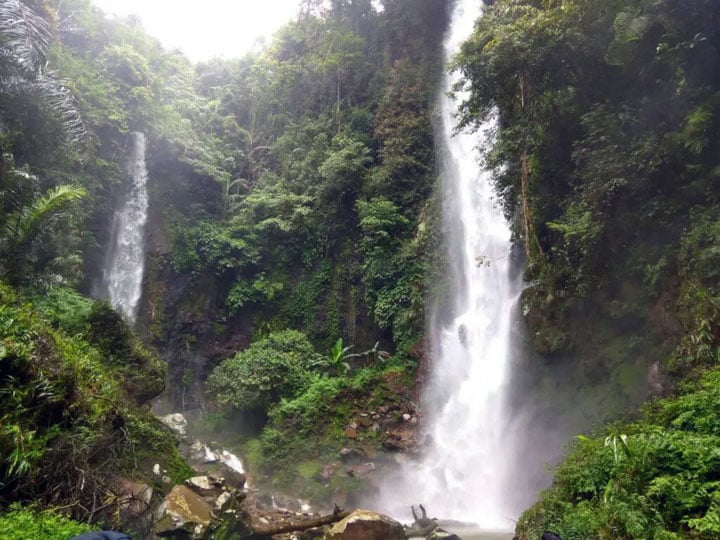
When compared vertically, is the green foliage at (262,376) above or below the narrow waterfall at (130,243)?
below

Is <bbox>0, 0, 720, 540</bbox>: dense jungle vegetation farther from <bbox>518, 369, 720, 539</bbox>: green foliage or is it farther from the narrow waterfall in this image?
the narrow waterfall

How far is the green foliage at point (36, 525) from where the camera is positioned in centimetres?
392

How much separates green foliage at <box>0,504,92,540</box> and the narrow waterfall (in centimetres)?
1277

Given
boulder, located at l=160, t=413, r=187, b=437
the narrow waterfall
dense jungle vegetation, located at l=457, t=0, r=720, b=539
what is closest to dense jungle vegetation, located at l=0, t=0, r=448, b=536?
the narrow waterfall

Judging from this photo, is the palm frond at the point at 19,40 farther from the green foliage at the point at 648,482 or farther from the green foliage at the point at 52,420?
the green foliage at the point at 648,482

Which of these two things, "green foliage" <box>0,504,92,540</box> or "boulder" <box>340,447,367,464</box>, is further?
"boulder" <box>340,447,367,464</box>

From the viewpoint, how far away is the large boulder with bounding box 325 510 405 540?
6.66 metres

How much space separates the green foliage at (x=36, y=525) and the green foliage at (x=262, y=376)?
864cm

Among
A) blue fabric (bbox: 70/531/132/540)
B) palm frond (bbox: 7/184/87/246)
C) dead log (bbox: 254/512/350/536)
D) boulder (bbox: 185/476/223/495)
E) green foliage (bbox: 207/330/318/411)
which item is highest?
palm frond (bbox: 7/184/87/246)

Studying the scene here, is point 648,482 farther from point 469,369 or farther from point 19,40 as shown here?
point 19,40

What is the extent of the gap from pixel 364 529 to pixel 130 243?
15.0 meters

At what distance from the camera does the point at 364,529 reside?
6703 millimetres

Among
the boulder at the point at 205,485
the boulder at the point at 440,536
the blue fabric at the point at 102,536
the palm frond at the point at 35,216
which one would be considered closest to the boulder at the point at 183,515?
the boulder at the point at 205,485

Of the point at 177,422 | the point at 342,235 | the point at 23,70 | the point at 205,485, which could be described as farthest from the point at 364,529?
the point at 342,235
